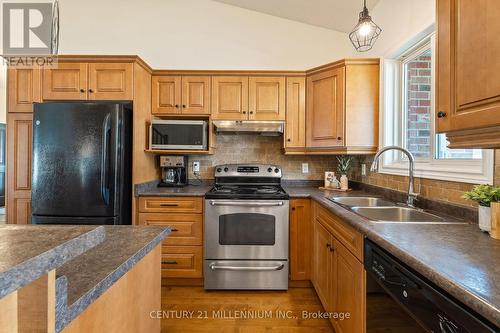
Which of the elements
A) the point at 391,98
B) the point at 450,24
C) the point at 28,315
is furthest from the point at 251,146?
the point at 28,315

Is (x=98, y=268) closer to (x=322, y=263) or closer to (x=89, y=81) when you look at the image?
(x=322, y=263)

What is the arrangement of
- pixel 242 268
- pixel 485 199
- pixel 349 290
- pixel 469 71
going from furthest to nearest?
1. pixel 242 268
2. pixel 349 290
3. pixel 485 199
4. pixel 469 71

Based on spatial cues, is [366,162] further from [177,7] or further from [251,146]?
[177,7]

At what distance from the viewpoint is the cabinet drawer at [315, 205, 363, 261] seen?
1.35 metres

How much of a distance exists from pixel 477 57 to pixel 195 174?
263 cm

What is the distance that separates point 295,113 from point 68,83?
216 centimetres

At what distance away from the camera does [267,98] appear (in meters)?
2.75

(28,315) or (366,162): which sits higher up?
(366,162)

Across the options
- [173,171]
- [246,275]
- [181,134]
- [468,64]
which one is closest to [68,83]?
[181,134]

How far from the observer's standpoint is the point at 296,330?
6.22 ft

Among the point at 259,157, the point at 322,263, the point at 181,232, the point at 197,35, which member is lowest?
the point at 322,263

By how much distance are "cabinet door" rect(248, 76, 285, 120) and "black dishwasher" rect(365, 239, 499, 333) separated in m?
1.84

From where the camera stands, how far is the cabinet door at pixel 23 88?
2.37m

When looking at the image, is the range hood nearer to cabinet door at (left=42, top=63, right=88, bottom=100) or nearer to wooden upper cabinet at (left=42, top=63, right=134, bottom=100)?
wooden upper cabinet at (left=42, top=63, right=134, bottom=100)
